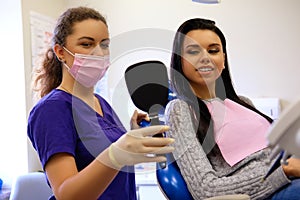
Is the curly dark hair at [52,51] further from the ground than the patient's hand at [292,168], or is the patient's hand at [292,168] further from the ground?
the curly dark hair at [52,51]

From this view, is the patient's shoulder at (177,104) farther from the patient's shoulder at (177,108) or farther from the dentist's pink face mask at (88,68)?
the dentist's pink face mask at (88,68)

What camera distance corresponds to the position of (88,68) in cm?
106

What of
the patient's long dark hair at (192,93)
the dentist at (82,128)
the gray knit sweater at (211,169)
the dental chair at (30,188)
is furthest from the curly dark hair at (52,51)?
the dental chair at (30,188)

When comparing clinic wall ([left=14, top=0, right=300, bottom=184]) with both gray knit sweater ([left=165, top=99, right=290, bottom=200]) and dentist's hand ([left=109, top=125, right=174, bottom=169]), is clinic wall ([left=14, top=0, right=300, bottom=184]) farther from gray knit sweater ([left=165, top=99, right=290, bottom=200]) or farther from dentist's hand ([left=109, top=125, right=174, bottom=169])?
dentist's hand ([left=109, top=125, right=174, bottom=169])

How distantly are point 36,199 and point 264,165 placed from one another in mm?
1397

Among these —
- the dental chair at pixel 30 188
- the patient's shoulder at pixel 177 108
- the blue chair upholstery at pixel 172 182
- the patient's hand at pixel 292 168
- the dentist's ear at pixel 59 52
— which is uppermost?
the dentist's ear at pixel 59 52

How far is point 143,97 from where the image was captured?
80 centimetres

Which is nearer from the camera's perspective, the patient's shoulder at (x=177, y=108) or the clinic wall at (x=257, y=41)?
the patient's shoulder at (x=177, y=108)

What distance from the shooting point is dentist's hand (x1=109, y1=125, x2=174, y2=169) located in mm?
658

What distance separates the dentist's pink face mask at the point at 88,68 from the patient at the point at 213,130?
0.22 m

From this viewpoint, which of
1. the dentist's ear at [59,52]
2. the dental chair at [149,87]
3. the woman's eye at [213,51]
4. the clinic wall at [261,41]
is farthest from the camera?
the clinic wall at [261,41]

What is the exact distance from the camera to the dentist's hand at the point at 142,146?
66 centimetres

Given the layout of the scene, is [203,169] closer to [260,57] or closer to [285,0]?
[260,57]

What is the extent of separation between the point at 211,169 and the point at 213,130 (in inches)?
5.6
